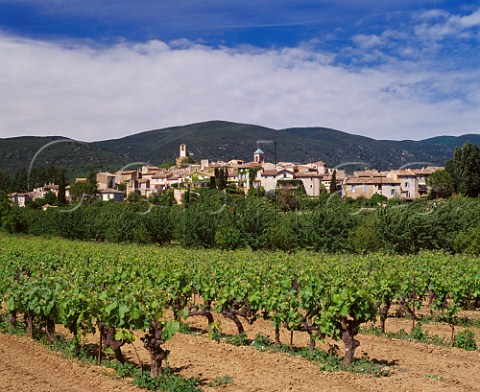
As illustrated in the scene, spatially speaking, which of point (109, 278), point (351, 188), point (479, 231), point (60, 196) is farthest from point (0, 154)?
point (109, 278)

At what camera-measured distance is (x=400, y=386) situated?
8375mm

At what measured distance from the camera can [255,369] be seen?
9.16m

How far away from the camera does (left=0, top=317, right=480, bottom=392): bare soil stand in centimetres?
827

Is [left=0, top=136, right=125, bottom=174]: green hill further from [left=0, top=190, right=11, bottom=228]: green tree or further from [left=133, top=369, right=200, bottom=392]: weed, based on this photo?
[left=133, top=369, right=200, bottom=392]: weed

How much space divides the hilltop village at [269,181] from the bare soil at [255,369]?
2683 inches

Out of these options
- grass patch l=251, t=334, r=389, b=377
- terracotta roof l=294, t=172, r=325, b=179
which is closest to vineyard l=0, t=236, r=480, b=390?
grass patch l=251, t=334, r=389, b=377

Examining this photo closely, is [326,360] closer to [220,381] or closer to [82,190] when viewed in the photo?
[220,381]

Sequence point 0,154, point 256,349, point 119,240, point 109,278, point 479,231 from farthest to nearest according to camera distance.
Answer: point 0,154 < point 119,240 < point 479,231 < point 109,278 < point 256,349

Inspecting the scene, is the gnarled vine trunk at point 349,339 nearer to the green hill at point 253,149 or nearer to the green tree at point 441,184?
the green tree at point 441,184

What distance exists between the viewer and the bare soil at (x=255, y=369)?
8273mm

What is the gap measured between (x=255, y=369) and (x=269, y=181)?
81932mm

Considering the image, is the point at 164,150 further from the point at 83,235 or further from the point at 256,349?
the point at 256,349

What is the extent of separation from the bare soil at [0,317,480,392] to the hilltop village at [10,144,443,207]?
6815 cm

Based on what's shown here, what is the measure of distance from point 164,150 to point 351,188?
4215 inches
